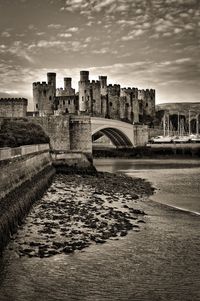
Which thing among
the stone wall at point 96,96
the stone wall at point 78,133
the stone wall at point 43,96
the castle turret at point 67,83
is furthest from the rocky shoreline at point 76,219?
the castle turret at point 67,83

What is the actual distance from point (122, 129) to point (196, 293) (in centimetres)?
3883

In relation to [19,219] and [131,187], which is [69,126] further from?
[19,219]

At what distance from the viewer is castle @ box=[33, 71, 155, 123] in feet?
168

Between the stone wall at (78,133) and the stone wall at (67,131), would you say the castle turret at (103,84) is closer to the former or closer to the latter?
the stone wall at (67,131)

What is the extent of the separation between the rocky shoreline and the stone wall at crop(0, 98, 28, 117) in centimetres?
2248

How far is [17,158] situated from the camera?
408 inches

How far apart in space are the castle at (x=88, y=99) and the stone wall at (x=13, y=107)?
12.1m

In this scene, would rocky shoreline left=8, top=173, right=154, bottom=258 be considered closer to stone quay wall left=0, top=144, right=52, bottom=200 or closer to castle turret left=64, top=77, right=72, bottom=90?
stone quay wall left=0, top=144, right=52, bottom=200

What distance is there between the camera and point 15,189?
9.37m

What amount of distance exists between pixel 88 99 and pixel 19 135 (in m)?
34.0

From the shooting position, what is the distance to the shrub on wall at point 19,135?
20297 millimetres

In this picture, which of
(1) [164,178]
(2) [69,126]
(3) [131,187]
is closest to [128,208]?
(3) [131,187]

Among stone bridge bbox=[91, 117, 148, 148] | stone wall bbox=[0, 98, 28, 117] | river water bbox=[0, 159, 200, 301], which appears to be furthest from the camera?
stone bridge bbox=[91, 117, 148, 148]

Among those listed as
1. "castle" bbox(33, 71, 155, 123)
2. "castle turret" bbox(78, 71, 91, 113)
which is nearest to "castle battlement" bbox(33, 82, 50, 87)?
"castle" bbox(33, 71, 155, 123)
